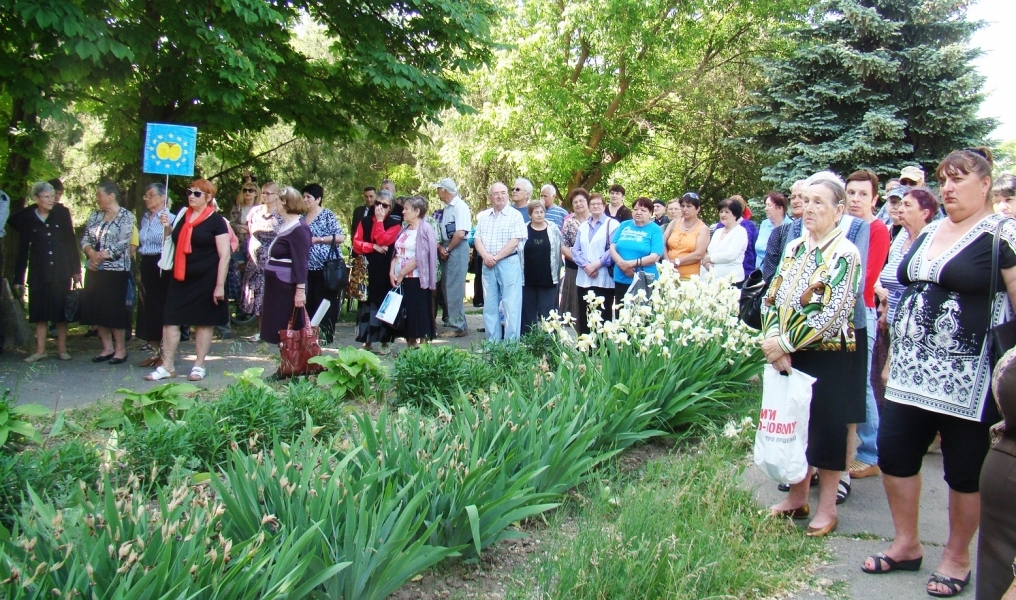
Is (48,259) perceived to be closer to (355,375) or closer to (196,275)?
(196,275)

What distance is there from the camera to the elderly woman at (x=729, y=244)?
8.87 metres

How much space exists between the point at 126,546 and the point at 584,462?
2348 mm

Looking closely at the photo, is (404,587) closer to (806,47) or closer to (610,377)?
(610,377)

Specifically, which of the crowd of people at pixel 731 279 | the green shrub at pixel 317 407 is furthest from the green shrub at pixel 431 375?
the crowd of people at pixel 731 279

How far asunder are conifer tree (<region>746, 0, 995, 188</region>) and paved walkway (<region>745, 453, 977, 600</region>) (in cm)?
1322

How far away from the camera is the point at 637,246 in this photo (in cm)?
901

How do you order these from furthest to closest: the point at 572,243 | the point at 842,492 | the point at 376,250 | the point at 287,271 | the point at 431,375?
the point at 572,243 < the point at 376,250 < the point at 287,271 < the point at 431,375 < the point at 842,492

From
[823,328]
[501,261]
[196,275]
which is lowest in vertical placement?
[823,328]

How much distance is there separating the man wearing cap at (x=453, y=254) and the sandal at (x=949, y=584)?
8.31 metres

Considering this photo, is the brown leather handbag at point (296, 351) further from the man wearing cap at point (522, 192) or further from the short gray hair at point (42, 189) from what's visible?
the short gray hair at point (42, 189)

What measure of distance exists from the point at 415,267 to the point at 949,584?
6.50 meters

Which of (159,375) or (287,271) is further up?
(287,271)

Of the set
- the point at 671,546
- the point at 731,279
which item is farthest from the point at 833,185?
the point at 731,279

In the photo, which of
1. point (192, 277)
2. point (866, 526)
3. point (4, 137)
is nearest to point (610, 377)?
point (866, 526)
